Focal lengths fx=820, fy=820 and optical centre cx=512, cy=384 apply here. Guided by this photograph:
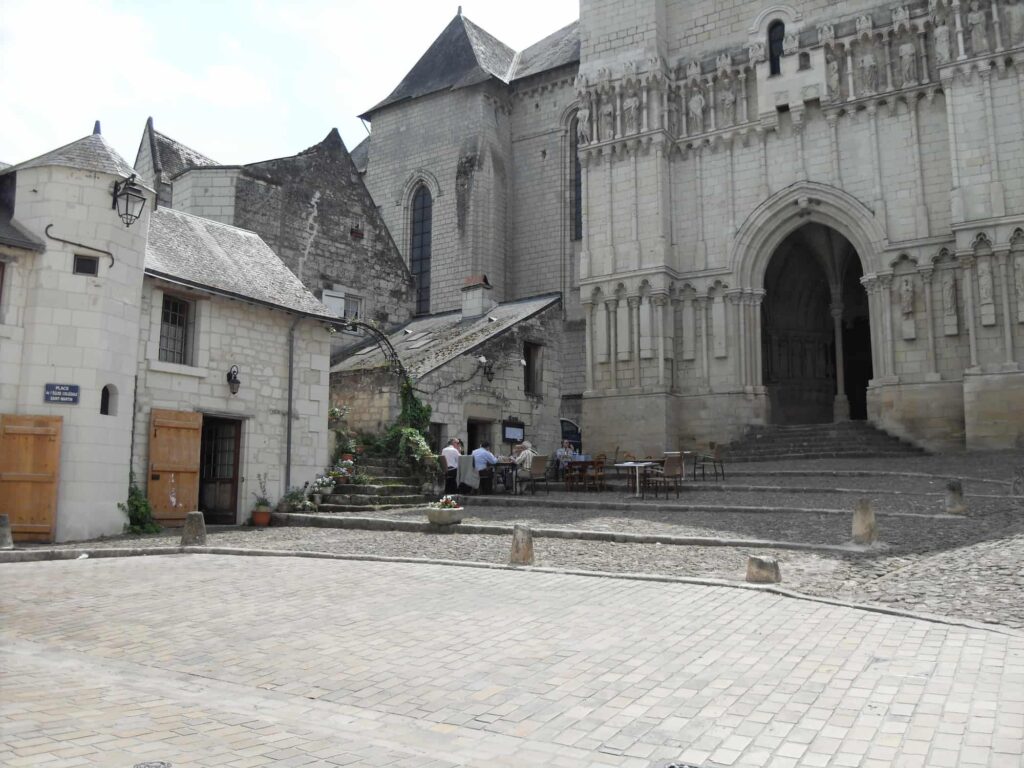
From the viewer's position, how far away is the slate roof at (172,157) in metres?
23.0

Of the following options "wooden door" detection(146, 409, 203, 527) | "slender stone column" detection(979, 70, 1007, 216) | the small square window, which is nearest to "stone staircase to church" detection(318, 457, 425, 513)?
"wooden door" detection(146, 409, 203, 527)

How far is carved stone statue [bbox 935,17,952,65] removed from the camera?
19.4 m

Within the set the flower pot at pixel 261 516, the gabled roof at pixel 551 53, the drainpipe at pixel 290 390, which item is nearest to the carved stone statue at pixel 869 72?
the gabled roof at pixel 551 53

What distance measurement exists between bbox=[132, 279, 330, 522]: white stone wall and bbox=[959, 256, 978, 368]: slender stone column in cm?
1418

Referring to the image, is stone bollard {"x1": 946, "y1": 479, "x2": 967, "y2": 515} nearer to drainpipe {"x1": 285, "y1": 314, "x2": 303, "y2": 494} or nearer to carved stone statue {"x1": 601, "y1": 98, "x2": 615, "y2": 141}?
drainpipe {"x1": 285, "y1": 314, "x2": 303, "y2": 494}

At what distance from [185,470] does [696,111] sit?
17.1m

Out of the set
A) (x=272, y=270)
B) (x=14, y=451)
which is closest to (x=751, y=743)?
(x=14, y=451)

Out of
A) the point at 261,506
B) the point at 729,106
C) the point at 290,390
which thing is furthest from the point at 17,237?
the point at 729,106

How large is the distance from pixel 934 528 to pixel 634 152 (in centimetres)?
1623

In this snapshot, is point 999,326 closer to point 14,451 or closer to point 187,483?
point 187,483

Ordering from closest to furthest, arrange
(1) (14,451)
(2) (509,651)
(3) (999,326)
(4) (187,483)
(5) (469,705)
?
(5) (469,705) < (2) (509,651) < (1) (14,451) < (4) (187,483) < (3) (999,326)

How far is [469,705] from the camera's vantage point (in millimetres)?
4004

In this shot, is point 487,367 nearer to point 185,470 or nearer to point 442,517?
point 185,470

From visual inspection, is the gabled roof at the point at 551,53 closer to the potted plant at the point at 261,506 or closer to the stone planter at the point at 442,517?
the potted plant at the point at 261,506
